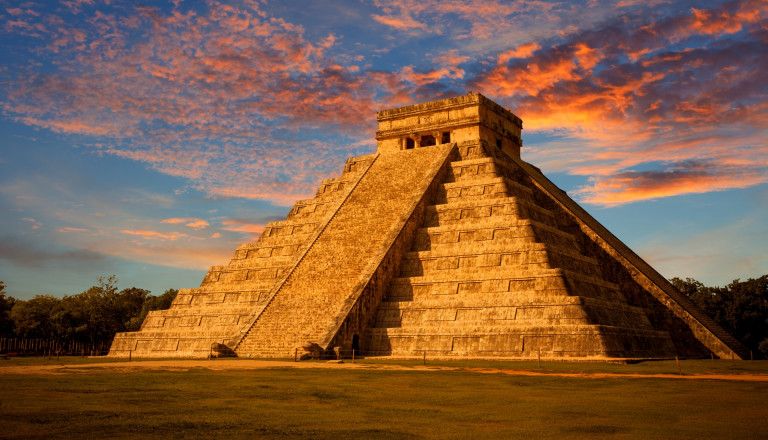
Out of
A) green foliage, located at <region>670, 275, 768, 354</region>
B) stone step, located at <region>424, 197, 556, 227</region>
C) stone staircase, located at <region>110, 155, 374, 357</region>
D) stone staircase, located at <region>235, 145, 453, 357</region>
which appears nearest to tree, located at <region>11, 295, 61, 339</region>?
stone staircase, located at <region>110, 155, 374, 357</region>

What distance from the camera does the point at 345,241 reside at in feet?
113

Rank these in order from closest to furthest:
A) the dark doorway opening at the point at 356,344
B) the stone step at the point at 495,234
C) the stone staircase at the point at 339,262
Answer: the dark doorway opening at the point at 356,344 < the stone staircase at the point at 339,262 < the stone step at the point at 495,234

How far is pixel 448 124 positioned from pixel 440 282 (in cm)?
1561

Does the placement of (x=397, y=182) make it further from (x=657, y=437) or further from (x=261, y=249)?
(x=657, y=437)

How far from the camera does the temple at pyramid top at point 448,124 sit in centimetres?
4228

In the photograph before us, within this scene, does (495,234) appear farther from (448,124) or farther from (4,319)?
(4,319)

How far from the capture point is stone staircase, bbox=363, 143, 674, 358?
2561 centimetres

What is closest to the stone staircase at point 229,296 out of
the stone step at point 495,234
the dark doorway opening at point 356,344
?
the dark doorway opening at point 356,344

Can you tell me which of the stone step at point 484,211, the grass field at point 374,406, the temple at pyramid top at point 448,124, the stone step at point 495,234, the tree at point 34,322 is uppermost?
the temple at pyramid top at point 448,124

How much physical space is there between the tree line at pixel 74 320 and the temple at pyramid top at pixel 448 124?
26385 millimetres

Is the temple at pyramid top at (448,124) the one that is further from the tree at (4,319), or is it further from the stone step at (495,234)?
the tree at (4,319)

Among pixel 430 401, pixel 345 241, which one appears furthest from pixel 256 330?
pixel 430 401

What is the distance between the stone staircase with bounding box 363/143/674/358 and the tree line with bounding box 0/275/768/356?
14.4 m

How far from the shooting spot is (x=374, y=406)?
1235 centimetres
